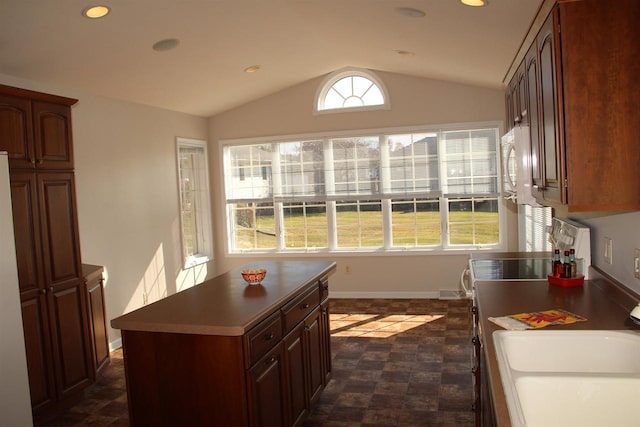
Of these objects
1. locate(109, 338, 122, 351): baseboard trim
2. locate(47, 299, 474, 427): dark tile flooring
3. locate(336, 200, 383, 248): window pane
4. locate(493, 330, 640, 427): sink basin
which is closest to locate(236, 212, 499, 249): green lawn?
locate(336, 200, 383, 248): window pane

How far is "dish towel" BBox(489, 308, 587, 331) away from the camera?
6.48 feet

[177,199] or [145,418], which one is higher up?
[177,199]

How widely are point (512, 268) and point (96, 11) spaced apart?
3.01 meters

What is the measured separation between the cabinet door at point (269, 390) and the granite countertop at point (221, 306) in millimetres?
228

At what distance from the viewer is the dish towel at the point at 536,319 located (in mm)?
1977

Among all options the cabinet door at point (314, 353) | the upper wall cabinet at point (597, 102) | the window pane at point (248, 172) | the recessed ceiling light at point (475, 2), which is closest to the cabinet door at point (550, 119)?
the upper wall cabinet at point (597, 102)

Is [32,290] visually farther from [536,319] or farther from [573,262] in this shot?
[573,262]

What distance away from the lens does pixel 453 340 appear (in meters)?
4.66

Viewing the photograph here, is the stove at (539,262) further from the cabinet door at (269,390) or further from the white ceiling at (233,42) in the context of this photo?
the white ceiling at (233,42)

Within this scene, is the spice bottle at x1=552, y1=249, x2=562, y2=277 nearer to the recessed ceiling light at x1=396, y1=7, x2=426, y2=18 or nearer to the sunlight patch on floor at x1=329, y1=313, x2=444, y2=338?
the recessed ceiling light at x1=396, y1=7, x2=426, y2=18

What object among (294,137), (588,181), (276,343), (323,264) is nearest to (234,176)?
(294,137)

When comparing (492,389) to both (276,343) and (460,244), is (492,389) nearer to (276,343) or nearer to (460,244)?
(276,343)

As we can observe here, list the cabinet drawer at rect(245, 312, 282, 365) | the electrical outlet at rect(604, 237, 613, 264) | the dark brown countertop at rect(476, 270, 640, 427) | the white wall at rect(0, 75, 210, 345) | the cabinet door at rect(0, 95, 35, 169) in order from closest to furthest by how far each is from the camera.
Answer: the dark brown countertop at rect(476, 270, 640, 427)
the cabinet drawer at rect(245, 312, 282, 365)
the electrical outlet at rect(604, 237, 613, 264)
the cabinet door at rect(0, 95, 35, 169)
the white wall at rect(0, 75, 210, 345)

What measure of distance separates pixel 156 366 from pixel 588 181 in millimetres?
1926
